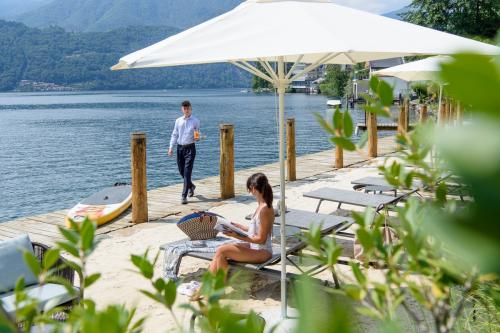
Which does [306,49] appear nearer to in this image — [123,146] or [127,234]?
[127,234]

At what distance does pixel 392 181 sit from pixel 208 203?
8408 mm

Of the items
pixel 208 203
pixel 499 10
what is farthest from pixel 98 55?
pixel 208 203

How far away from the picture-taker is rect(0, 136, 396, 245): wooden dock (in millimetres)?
7816

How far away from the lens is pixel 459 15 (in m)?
32.6

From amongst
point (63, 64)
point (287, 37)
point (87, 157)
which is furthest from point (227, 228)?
point (63, 64)

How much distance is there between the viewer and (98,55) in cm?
15975

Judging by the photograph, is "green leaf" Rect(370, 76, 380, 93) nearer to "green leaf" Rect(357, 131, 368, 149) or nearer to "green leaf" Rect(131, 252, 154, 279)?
"green leaf" Rect(357, 131, 368, 149)

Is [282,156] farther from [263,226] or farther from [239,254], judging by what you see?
[239,254]

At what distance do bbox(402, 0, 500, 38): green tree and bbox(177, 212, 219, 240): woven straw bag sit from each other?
29019 mm

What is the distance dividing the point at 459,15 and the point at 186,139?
2781 centimetres

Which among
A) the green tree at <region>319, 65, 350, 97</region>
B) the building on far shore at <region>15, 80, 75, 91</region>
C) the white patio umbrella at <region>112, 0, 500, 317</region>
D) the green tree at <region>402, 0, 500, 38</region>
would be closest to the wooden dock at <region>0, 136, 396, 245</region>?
the white patio umbrella at <region>112, 0, 500, 317</region>

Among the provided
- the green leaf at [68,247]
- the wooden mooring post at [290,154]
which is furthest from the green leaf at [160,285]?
the wooden mooring post at [290,154]

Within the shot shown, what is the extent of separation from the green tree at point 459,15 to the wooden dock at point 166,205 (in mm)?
22206

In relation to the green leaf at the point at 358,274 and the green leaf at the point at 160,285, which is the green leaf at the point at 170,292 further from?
the green leaf at the point at 358,274
